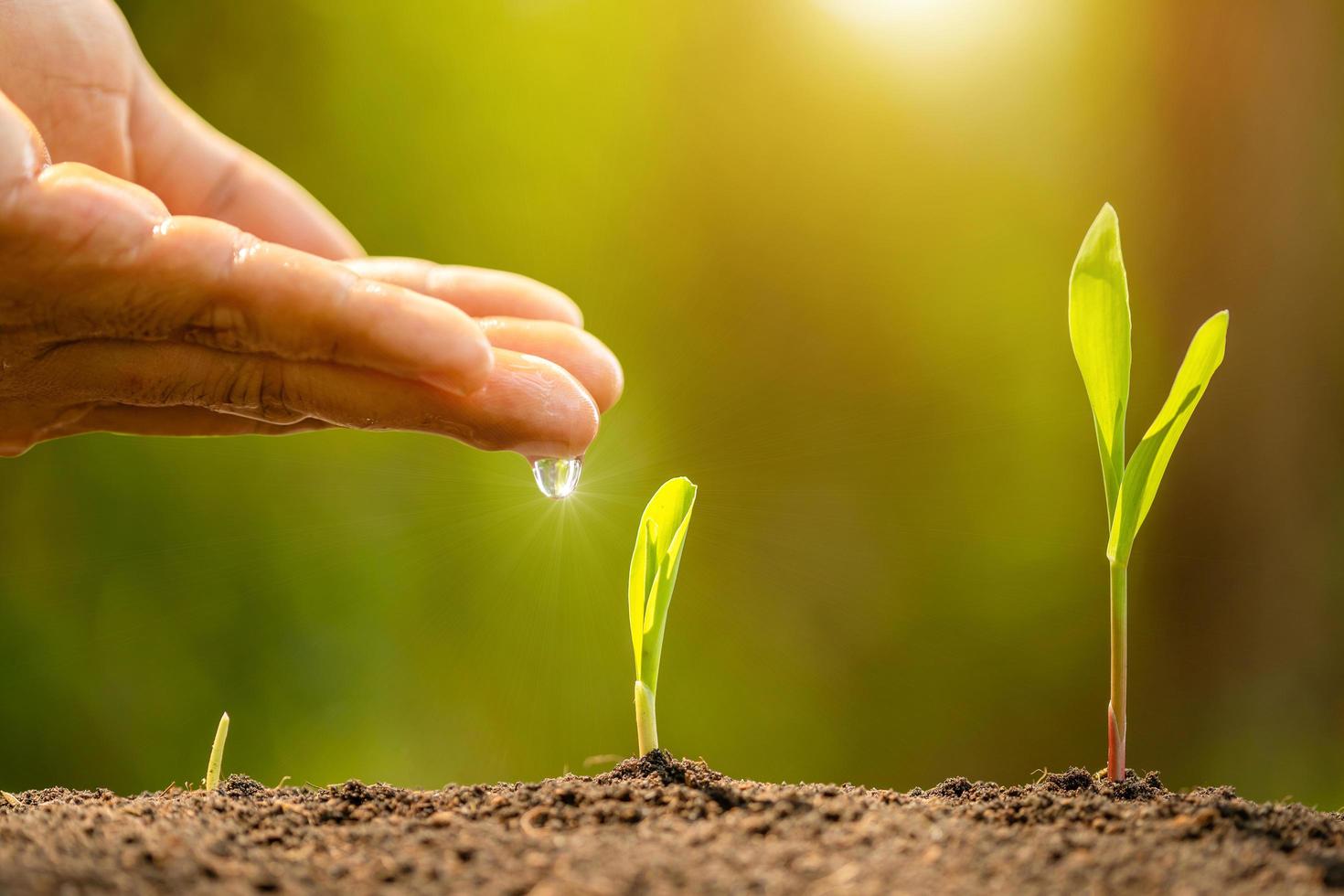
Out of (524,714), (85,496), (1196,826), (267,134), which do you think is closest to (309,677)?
(524,714)

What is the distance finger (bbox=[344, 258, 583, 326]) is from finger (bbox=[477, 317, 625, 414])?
0.27ft

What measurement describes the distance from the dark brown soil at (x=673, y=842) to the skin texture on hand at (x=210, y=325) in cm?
28

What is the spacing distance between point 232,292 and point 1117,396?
2.06 ft

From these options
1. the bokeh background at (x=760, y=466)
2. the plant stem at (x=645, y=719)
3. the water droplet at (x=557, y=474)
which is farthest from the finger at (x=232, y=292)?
the bokeh background at (x=760, y=466)

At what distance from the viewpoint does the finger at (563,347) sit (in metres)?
0.86

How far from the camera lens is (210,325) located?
0.70m

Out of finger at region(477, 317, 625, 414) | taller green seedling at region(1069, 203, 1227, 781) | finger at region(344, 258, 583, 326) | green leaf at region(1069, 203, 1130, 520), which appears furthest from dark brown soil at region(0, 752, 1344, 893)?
finger at region(344, 258, 583, 326)

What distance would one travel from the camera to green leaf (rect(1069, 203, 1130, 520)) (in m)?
0.65

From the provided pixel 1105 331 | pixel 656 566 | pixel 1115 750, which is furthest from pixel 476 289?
pixel 1115 750

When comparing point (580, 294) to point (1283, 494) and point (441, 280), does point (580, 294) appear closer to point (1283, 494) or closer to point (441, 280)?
point (441, 280)

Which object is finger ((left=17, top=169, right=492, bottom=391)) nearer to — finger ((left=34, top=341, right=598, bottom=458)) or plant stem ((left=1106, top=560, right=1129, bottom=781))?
finger ((left=34, top=341, right=598, bottom=458))

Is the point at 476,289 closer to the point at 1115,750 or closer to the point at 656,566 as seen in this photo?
the point at 656,566

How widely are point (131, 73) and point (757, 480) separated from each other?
1163mm

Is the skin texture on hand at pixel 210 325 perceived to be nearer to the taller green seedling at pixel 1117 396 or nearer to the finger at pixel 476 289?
the finger at pixel 476 289
